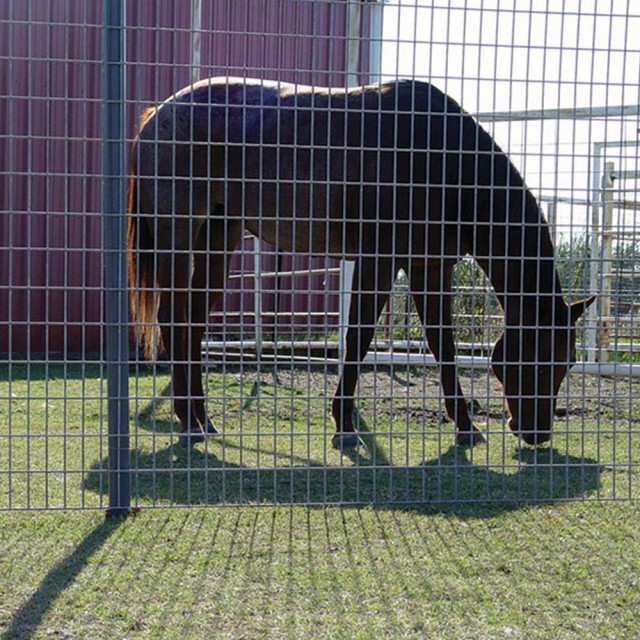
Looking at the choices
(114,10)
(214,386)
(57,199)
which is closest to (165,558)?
(114,10)

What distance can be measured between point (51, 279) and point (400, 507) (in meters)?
7.06

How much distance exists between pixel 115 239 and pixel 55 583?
1.21 meters

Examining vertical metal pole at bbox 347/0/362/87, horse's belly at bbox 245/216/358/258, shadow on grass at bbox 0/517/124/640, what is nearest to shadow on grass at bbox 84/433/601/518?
shadow on grass at bbox 0/517/124/640

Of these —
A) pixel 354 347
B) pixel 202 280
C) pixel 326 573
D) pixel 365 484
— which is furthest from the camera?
pixel 202 280

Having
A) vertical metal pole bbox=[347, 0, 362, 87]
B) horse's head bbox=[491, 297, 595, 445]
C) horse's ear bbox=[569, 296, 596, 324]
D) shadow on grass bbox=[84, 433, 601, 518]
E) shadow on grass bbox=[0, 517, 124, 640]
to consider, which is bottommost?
shadow on grass bbox=[0, 517, 124, 640]

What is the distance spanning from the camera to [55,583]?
267 centimetres

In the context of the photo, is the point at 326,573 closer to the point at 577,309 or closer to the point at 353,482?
the point at 353,482

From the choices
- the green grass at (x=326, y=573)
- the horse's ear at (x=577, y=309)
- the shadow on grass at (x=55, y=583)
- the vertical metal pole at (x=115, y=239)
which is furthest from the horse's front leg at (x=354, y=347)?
the shadow on grass at (x=55, y=583)

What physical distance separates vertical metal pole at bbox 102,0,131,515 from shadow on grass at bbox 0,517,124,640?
0.24m

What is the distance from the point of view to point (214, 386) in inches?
279

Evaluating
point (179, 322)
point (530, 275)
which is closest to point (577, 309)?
point (530, 275)

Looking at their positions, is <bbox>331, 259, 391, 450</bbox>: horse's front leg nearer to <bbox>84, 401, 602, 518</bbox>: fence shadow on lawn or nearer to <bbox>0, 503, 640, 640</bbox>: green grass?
<bbox>84, 401, 602, 518</bbox>: fence shadow on lawn

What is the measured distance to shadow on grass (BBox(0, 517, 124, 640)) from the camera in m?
2.35

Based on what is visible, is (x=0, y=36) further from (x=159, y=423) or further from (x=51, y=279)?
(x=159, y=423)
